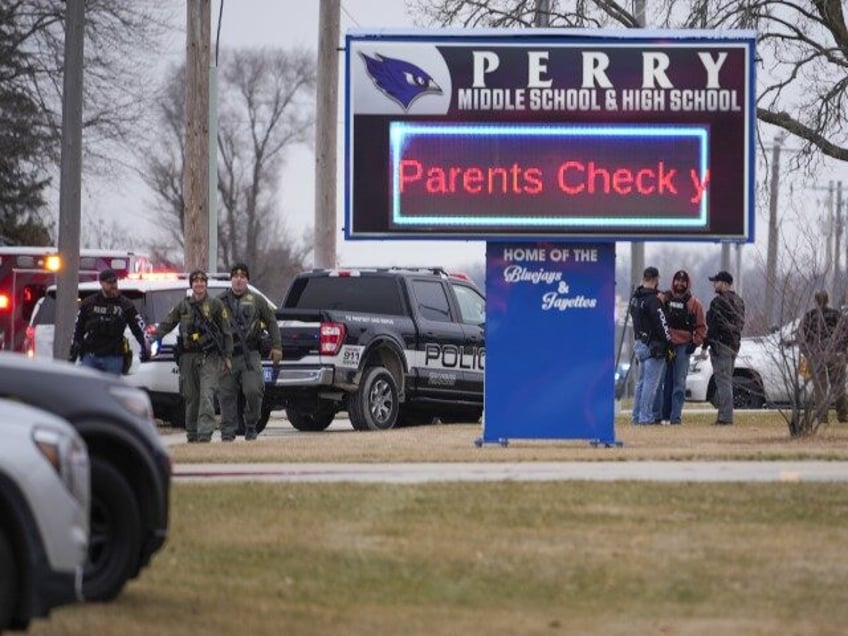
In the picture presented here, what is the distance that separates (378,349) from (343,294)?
1.26 m

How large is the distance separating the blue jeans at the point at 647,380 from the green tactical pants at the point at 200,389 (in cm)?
636

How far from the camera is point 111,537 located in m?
10.5

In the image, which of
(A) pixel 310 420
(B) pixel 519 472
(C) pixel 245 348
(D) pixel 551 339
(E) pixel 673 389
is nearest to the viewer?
(B) pixel 519 472

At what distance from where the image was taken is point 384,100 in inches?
806

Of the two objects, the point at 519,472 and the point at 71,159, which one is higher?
the point at 71,159

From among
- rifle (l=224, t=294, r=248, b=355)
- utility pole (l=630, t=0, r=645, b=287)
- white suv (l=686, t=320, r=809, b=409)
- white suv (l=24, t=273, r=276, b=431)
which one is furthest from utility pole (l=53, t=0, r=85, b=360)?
utility pole (l=630, t=0, r=645, b=287)

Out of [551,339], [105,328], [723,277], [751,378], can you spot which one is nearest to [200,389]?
[105,328]

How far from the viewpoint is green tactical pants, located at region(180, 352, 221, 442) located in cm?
2298

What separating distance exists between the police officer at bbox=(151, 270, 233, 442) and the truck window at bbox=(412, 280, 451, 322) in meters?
4.44

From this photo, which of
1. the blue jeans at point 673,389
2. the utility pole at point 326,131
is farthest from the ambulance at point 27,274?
the blue jeans at point 673,389

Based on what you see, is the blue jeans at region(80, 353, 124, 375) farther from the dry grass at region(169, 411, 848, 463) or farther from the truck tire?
the truck tire

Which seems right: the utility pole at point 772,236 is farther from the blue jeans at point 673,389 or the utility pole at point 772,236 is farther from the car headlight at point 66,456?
the car headlight at point 66,456

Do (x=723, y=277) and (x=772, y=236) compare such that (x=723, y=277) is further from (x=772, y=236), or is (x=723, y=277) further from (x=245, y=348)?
(x=772, y=236)

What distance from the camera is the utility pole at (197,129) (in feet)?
115
